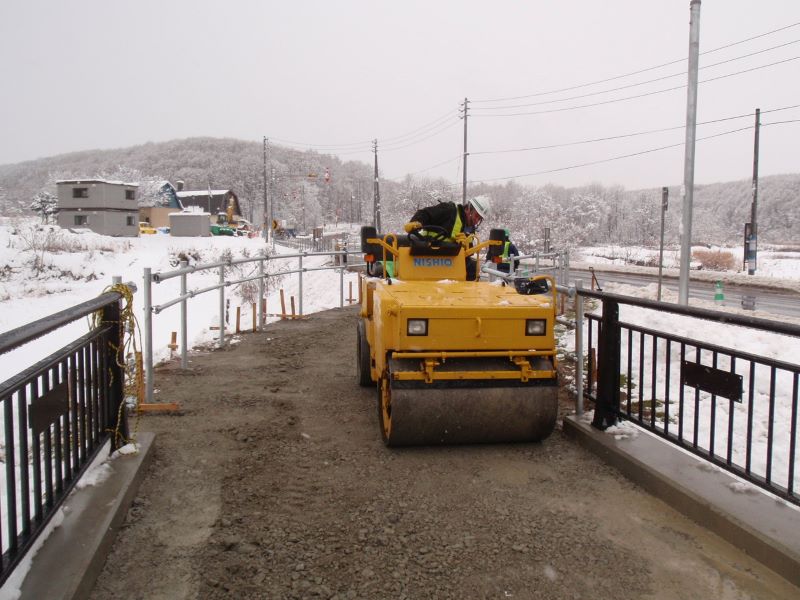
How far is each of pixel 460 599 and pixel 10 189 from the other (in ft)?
564

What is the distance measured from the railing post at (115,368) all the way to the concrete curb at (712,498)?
3586mm

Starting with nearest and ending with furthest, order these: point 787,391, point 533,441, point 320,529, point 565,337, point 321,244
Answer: point 320,529
point 533,441
point 787,391
point 565,337
point 321,244

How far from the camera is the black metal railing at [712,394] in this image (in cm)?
355

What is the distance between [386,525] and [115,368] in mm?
2181

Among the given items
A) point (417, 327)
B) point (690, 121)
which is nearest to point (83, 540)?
point (417, 327)

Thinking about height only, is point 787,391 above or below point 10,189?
below

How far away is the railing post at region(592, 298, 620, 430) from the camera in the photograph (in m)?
5.00

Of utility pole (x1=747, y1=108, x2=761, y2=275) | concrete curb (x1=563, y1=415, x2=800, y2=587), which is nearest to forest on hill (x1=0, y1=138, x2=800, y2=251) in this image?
utility pole (x1=747, y1=108, x2=761, y2=275)

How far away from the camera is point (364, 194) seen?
166 metres

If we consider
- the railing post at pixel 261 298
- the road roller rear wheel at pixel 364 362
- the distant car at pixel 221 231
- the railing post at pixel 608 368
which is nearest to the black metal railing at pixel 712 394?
the railing post at pixel 608 368

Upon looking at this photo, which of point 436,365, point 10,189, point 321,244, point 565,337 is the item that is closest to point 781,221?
point 321,244

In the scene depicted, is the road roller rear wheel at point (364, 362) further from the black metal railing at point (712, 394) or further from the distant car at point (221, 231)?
the distant car at point (221, 231)

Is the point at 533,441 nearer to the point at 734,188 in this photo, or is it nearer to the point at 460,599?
the point at 460,599

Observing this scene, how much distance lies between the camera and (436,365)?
4.66 meters
